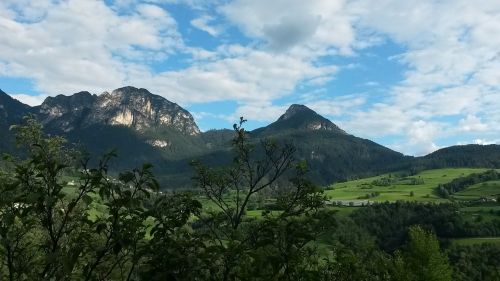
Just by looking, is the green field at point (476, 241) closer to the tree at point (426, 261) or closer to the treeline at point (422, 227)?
the treeline at point (422, 227)

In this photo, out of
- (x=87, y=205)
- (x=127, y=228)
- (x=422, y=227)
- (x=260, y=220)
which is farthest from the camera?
(x=422, y=227)

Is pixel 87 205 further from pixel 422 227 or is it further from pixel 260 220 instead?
pixel 422 227

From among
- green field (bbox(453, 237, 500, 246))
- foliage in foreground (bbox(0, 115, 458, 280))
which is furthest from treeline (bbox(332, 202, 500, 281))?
foliage in foreground (bbox(0, 115, 458, 280))

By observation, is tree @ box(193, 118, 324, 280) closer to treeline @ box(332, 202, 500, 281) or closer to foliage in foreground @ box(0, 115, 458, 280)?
foliage in foreground @ box(0, 115, 458, 280)

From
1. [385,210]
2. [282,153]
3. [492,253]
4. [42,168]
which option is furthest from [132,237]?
[385,210]

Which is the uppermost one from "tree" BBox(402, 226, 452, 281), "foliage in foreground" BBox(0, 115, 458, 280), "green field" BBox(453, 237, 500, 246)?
"foliage in foreground" BBox(0, 115, 458, 280)

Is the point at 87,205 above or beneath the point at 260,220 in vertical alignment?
above

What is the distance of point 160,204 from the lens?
614 centimetres

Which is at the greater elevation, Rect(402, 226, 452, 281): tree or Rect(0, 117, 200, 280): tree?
Rect(0, 117, 200, 280): tree

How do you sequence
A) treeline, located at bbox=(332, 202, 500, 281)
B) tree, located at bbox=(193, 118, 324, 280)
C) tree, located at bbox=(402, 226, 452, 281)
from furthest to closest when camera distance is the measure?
treeline, located at bbox=(332, 202, 500, 281) < tree, located at bbox=(402, 226, 452, 281) < tree, located at bbox=(193, 118, 324, 280)

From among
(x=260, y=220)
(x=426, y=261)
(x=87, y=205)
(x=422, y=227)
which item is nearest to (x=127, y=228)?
(x=87, y=205)

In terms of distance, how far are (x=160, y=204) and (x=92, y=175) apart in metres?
1.11

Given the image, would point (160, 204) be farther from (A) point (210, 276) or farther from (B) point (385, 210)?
(B) point (385, 210)

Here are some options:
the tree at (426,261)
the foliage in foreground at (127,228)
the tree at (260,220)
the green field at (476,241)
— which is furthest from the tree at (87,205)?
the green field at (476,241)
